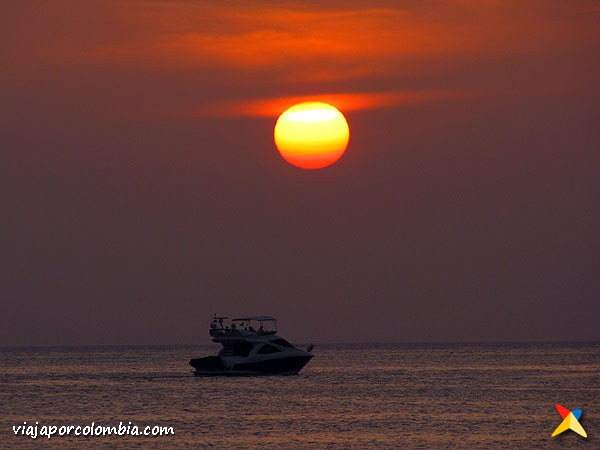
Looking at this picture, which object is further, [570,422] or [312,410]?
[312,410]

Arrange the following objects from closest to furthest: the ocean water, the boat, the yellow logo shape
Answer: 1. the ocean water
2. the yellow logo shape
3. the boat

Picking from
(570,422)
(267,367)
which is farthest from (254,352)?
(570,422)

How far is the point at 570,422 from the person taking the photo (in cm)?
7012

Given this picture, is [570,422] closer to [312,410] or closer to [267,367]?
[312,410]

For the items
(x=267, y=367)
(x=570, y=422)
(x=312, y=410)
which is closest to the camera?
(x=570, y=422)

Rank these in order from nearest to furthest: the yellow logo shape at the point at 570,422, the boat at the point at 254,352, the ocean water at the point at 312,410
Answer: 1. the ocean water at the point at 312,410
2. the yellow logo shape at the point at 570,422
3. the boat at the point at 254,352

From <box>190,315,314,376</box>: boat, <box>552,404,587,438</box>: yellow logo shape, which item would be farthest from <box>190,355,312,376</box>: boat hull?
<box>552,404,587,438</box>: yellow logo shape

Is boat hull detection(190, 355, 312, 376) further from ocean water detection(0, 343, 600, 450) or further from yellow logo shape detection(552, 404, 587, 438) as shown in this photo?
yellow logo shape detection(552, 404, 587, 438)

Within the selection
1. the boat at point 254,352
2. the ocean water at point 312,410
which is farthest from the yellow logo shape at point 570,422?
the boat at point 254,352

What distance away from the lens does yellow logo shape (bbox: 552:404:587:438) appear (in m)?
65.7

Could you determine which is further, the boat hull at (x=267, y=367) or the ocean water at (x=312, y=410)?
the boat hull at (x=267, y=367)

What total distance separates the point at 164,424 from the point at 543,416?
27.0 meters

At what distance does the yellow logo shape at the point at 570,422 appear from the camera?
2587 inches

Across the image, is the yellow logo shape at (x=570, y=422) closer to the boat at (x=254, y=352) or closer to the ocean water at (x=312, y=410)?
the ocean water at (x=312, y=410)
